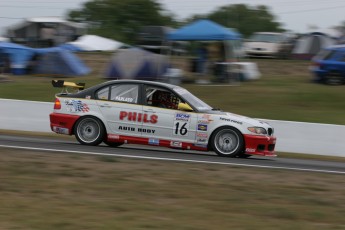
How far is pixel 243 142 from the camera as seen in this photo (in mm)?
12422

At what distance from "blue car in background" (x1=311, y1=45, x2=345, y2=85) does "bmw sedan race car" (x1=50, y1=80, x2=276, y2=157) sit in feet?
42.1

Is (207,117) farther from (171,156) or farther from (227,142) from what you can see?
(171,156)

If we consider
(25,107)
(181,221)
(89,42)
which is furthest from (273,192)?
(89,42)

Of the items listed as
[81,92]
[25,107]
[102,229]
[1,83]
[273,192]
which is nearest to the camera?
[102,229]

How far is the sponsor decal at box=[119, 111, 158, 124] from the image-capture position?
499 inches

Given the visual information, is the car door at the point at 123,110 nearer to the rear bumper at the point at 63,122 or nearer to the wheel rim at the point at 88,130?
the wheel rim at the point at 88,130

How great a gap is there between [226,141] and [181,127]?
2.90ft

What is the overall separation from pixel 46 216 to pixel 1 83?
20.5m

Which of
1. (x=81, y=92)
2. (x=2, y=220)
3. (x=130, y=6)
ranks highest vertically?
(x=130, y=6)

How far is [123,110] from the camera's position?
12852 millimetres

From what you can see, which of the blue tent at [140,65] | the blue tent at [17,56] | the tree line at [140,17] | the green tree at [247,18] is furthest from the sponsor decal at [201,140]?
the green tree at [247,18]

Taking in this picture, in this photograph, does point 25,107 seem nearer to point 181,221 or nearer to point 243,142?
point 243,142

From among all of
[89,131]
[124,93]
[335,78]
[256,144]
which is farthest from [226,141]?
[335,78]

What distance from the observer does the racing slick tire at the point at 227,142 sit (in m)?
12.4
